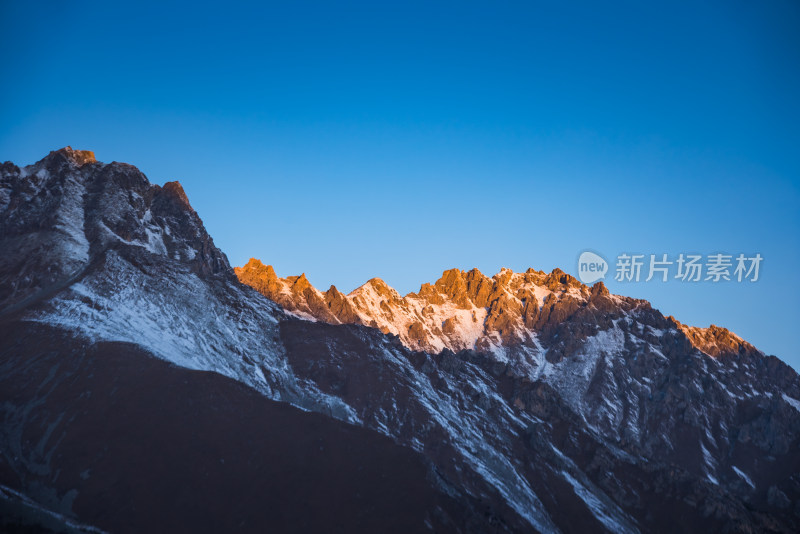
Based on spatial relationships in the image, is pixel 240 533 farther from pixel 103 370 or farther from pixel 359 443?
pixel 103 370

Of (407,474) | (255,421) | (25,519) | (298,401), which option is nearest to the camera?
(25,519)

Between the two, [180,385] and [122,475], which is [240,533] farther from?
[180,385]

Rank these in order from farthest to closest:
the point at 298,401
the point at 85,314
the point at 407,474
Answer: the point at 298,401 → the point at 85,314 → the point at 407,474

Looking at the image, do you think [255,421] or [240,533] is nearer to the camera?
[240,533]

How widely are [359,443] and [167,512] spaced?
44.9 m

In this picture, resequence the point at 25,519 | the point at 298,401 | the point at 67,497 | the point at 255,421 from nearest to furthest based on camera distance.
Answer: the point at 25,519
the point at 67,497
the point at 255,421
the point at 298,401

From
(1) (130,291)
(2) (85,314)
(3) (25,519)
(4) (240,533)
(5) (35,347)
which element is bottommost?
(3) (25,519)

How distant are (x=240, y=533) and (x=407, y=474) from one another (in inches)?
1457

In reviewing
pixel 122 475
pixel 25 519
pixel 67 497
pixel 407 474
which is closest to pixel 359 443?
pixel 407 474

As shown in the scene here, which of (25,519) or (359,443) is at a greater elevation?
(359,443)

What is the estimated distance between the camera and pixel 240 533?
120938 millimetres

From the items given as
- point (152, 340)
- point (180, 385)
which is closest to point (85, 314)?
point (152, 340)

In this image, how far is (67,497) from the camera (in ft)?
397

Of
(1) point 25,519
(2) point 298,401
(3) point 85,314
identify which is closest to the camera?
(1) point 25,519
